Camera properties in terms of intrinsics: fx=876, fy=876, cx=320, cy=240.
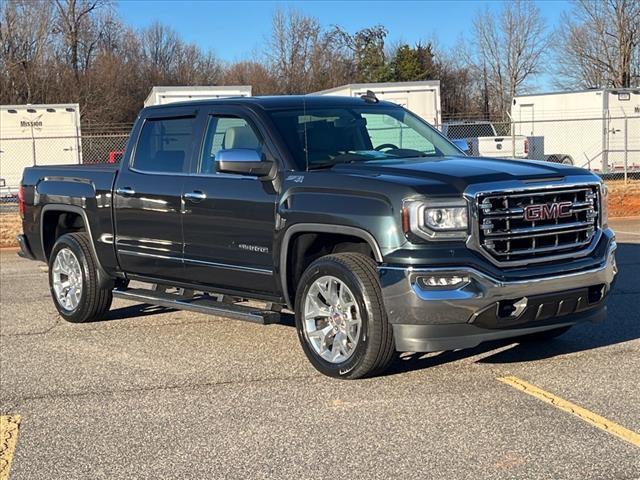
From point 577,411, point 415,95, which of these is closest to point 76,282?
point 577,411

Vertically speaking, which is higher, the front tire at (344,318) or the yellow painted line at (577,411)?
the front tire at (344,318)

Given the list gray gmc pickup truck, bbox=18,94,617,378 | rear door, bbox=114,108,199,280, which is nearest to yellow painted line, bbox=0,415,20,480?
gray gmc pickup truck, bbox=18,94,617,378

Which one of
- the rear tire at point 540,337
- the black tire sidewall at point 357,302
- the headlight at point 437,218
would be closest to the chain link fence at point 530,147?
the rear tire at point 540,337

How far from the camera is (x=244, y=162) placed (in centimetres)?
638

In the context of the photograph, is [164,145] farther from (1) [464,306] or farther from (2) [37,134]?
(2) [37,134]

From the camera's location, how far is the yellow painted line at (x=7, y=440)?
4570mm

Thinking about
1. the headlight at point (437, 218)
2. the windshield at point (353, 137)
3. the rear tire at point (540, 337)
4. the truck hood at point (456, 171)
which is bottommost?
the rear tire at point (540, 337)

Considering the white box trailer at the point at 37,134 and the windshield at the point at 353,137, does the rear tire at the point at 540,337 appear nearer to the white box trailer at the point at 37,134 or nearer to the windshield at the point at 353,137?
the windshield at the point at 353,137

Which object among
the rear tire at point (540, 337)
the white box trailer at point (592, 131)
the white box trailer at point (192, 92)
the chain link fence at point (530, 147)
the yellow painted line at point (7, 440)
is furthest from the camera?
the white box trailer at point (592, 131)

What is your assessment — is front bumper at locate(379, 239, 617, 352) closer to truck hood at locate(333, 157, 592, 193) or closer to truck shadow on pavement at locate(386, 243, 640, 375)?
truck hood at locate(333, 157, 592, 193)

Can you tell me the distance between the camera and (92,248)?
8250mm

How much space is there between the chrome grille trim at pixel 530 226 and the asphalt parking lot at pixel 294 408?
86 cm

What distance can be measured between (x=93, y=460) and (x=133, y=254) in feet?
10.8

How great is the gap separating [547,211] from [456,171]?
2.15 ft
